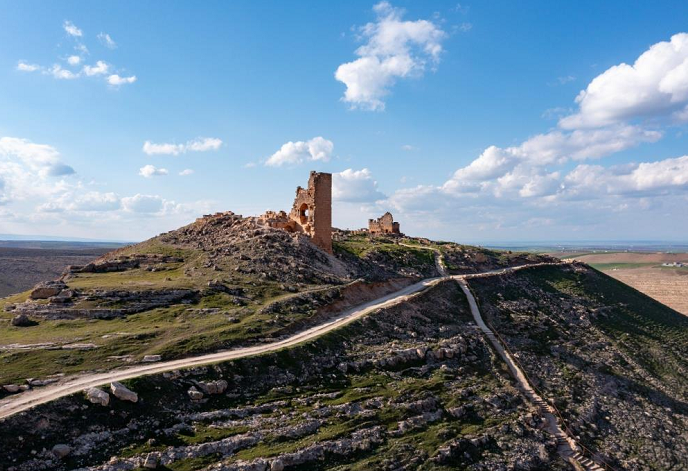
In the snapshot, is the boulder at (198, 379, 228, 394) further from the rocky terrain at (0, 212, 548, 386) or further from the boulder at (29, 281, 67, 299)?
the boulder at (29, 281, 67, 299)

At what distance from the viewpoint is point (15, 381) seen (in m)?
23.7

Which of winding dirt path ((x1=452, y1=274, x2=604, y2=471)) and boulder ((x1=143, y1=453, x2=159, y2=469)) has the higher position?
boulder ((x1=143, y1=453, x2=159, y2=469))

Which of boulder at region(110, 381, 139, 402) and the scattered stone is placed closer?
boulder at region(110, 381, 139, 402)

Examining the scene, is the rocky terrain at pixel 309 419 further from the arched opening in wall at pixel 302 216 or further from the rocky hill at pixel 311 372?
the arched opening in wall at pixel 302 216

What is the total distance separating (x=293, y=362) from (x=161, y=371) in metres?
8.34

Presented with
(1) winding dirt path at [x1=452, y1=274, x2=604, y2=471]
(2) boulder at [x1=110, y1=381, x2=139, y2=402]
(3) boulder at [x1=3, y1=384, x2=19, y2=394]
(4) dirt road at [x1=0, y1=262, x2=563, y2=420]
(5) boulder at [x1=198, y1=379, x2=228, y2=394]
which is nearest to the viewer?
(4) dirt road at [x1=0, y1=262, x2=563, y2=420]

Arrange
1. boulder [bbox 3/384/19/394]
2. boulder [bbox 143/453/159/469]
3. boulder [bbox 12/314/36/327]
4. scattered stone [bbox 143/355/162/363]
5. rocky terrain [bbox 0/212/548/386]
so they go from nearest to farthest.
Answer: boulder [bbox 143/453/159/469]
boulder [bbox 3/384/19/394]
scattered stone [bbox 143/355/162/363]
rocky terrain [bbox 0/212/548/386]
boulder [bbox 12/314/36/327]

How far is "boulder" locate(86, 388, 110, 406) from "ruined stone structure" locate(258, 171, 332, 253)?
36.8 meters

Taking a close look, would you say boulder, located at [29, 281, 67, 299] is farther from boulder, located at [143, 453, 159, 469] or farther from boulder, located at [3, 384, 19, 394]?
boulder, located at [143, 453, 159, 469]

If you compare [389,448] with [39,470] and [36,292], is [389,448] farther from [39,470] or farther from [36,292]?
[36,292]

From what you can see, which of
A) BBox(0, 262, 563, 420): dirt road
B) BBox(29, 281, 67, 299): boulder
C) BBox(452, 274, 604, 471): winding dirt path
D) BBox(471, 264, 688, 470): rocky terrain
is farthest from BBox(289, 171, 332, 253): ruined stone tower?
BBox(29, 281, 67, 299): boulder

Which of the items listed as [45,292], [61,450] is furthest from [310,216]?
[61,450]

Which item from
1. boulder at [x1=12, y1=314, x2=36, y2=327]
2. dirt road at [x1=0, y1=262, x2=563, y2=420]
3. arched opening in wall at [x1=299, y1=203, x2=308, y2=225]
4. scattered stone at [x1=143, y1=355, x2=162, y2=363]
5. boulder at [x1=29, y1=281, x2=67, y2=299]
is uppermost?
arched opening in wall at [x1=299, y1=203, x2=308, y2=225]

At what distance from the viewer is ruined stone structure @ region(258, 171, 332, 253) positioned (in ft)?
188
